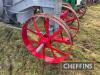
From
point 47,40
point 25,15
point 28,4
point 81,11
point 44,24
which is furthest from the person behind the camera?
point 81,11

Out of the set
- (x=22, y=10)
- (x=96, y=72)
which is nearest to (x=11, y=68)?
(x=22, y=10)

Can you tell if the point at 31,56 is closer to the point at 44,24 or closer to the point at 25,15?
the point at 44,24

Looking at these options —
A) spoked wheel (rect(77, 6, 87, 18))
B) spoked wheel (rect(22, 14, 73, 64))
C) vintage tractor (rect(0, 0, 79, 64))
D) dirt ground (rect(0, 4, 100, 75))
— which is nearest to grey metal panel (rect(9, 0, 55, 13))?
vintage tractor (rect(0, 0, 79, 64))

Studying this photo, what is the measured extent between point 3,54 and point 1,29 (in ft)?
2.73

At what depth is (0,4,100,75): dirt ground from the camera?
4.22 metres

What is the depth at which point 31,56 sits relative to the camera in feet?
14.7

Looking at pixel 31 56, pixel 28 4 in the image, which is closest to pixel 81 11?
pixel 28 4

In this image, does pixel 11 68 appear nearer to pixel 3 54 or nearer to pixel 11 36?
pixel 3 54

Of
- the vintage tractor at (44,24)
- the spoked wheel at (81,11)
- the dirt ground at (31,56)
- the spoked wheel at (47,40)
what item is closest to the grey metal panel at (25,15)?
the vintage tractor at (44,24)

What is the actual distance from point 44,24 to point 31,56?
2.23 feet

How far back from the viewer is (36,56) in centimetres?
423

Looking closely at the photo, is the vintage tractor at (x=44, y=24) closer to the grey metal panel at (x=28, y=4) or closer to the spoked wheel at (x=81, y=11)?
the grey metal panel at (x=28, y=4)

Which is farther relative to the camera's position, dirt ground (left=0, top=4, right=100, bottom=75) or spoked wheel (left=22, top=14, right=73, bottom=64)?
dirt ground (left=0, top=4, right=100, bottom=75)

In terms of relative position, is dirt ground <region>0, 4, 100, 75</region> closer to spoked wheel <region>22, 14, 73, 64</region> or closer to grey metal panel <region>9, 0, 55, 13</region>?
spoked wheel <region>22, 14, 73, 64</region>
